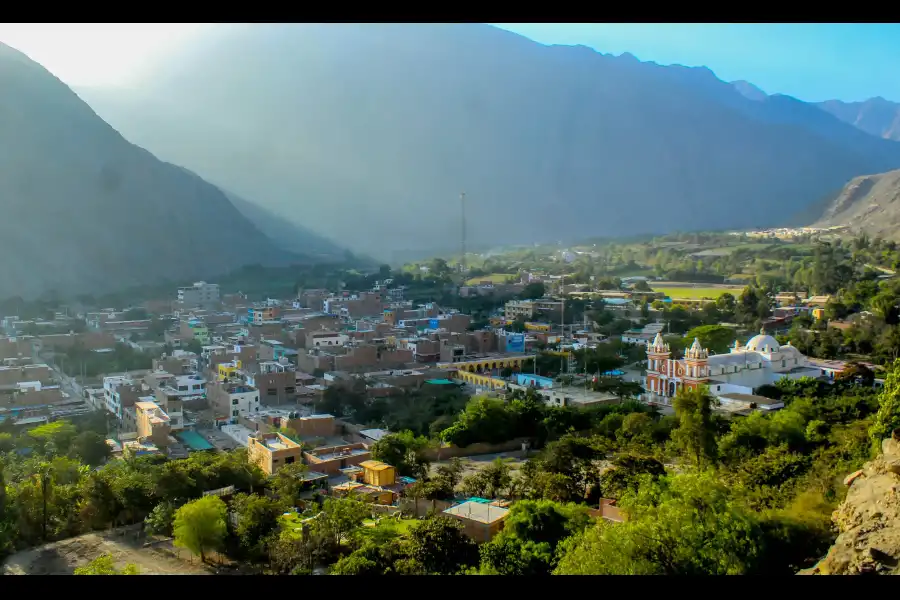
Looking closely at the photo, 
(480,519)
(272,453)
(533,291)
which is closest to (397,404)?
(272,453)

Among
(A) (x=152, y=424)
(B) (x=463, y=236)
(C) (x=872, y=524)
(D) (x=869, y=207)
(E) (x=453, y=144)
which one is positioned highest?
(E) (x=453, y=144)

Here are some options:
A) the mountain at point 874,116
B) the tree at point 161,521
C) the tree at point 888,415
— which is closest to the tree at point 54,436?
the tree at point 161,521

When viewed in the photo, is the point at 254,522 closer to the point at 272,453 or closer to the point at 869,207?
the point at 272,453

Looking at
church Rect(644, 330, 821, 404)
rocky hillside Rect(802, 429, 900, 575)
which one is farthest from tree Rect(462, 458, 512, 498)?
church Rect(644, 330, 821, 404)

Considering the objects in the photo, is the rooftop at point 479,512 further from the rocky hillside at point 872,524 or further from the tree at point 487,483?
Result: the rocky hillside at point 872,524

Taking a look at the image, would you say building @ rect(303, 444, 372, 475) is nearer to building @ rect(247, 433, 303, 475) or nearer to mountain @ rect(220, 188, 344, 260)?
A: building @ rect(247, 433, 303, 475)
